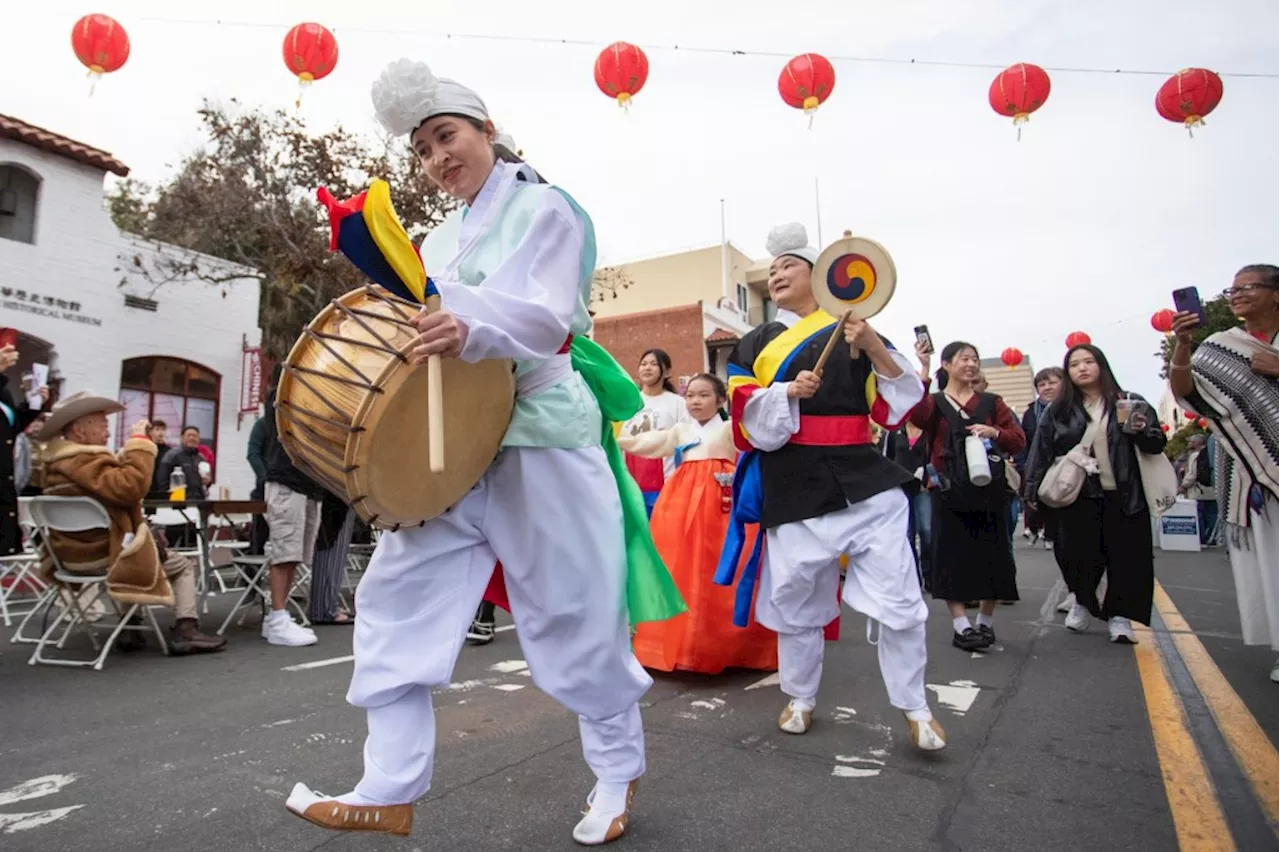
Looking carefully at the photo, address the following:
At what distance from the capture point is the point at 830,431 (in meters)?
3.39

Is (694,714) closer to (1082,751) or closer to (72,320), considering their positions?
(1082,751)

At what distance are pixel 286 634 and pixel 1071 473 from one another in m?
5.08

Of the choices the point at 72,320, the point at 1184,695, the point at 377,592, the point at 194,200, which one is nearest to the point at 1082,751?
the point at 1184,695

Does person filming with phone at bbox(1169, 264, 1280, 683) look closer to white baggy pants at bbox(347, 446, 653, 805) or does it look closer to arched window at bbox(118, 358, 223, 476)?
white baggy pants at bbox(347, 446, 653, 805)

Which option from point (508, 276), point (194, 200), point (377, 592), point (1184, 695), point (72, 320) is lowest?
point (1184, 695)

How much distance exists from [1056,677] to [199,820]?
3.86m

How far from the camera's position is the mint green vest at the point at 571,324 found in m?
2.23

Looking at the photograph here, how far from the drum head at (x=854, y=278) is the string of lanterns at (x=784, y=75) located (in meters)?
5.69

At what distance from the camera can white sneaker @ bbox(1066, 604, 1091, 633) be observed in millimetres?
5621

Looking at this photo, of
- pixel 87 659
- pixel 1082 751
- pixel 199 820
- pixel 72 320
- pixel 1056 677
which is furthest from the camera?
pixel 72 320

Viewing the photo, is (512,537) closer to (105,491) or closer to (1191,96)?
(105,491)

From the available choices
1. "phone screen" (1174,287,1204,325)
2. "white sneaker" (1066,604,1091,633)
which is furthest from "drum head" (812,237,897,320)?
"white sneaker" (1066,604,1091,633)

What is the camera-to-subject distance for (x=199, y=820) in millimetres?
2396

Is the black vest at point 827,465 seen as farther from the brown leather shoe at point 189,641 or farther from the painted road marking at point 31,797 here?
the brown leather shoe at point 189,641
